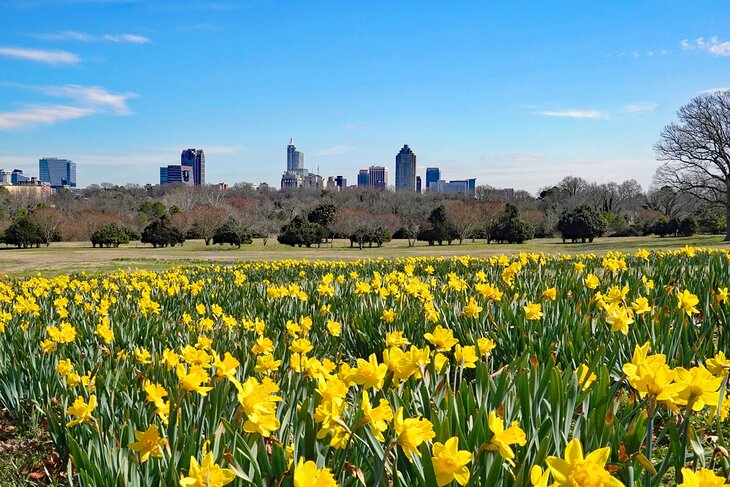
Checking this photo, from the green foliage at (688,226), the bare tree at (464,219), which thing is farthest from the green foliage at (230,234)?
the green foliage at (688,226)

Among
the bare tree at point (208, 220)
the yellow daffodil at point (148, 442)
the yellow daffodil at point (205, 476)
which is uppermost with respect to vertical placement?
the bare tree at point (208, 220)

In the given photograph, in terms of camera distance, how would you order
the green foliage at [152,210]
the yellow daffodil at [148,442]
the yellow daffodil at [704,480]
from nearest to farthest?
1. the yellow daffodil at [704,480]
2. the yellow daffodil at [148,442]
3. the green foliage at [152,210]

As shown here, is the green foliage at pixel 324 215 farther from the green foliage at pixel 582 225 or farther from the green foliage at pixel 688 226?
the green foliage at pixel 688 226

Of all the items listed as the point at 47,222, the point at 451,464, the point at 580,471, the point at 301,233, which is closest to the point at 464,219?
the point at 301,233

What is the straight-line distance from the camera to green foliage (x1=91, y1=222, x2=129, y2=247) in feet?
125

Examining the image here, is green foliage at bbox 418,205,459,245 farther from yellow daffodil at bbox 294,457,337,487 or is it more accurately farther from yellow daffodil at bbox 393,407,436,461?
yellow daffodil at bbox 294,457,337,487

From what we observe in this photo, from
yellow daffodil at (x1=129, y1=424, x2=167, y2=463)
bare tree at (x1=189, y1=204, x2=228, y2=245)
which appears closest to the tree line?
bare tree at (x1=189, y1=204, x2=228, y2=245)

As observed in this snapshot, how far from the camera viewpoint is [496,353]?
141 inches

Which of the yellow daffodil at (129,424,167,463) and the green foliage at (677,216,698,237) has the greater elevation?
the green foliage at (677,216,698,237)

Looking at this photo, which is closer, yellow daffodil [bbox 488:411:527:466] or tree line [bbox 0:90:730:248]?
yellow daffodil [bbox 488:411:527:466]

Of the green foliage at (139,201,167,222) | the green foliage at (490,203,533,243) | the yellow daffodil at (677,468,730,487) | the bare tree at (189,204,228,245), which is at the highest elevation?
the green foliage at (139,201,167,222)

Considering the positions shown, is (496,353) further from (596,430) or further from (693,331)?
(596,430)

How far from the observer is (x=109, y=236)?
125 feet

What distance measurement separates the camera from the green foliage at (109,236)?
1499 inches
